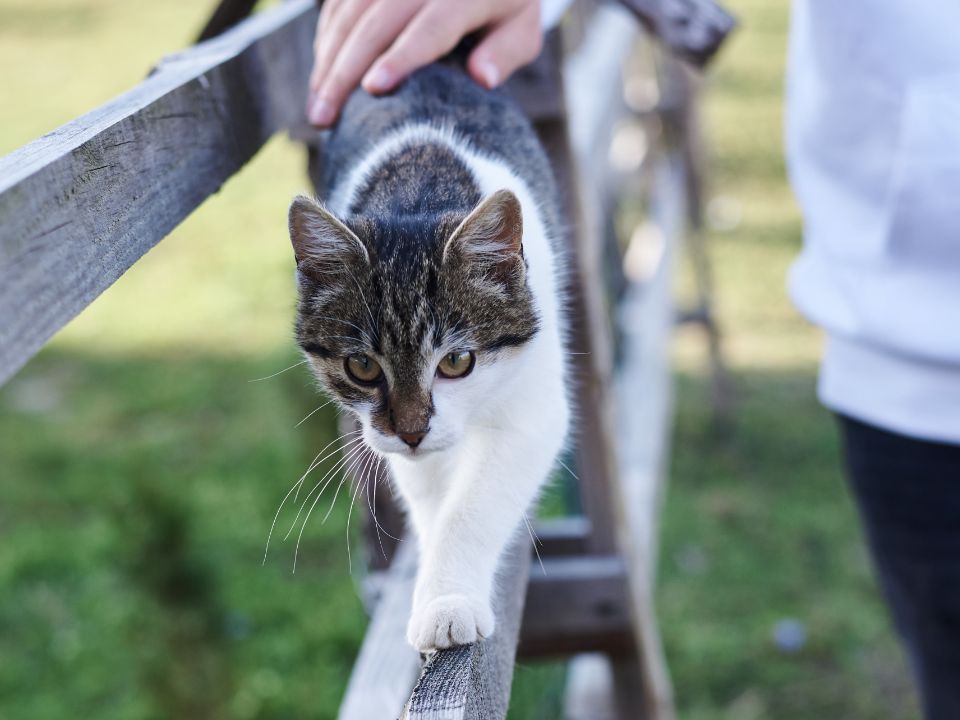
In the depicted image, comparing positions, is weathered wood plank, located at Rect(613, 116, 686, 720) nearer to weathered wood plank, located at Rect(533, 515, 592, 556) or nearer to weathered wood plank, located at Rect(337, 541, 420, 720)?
weathered wood plank, located at Rect(533, 515, 592, 556)

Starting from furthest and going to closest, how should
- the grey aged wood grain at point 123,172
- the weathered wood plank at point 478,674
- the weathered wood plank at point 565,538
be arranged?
1. the weathered wood plank at point 565,538
2. the weathered wood plank at point 478,674
3. the grey aged wood grain at point 123,172

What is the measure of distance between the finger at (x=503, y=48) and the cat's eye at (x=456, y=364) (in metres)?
0.41

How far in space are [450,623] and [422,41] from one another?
→ 0.74 m

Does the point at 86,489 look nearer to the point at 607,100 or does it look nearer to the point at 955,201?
the point at 607,100

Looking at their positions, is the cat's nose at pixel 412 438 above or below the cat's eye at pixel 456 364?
below

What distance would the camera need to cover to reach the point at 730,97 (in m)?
9.30

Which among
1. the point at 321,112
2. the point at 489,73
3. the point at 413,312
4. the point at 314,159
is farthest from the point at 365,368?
the point at 314,159

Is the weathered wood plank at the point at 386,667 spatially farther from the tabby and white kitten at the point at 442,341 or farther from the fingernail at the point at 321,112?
the fingernail at the point at 321,112

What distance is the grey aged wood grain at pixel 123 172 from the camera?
0.82 m

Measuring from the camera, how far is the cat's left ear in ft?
4.37

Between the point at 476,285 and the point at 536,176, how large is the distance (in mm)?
453

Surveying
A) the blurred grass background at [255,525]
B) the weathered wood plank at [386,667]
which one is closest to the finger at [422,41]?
the weathered wood plank at [386,667]

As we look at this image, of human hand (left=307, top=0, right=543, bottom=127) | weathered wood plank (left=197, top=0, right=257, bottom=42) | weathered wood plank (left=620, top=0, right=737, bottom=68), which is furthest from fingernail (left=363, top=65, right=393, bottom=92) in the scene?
weathered wood plank (left=620, top=0, right=737, bottom=68)

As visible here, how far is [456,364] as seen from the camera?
1450 mm
